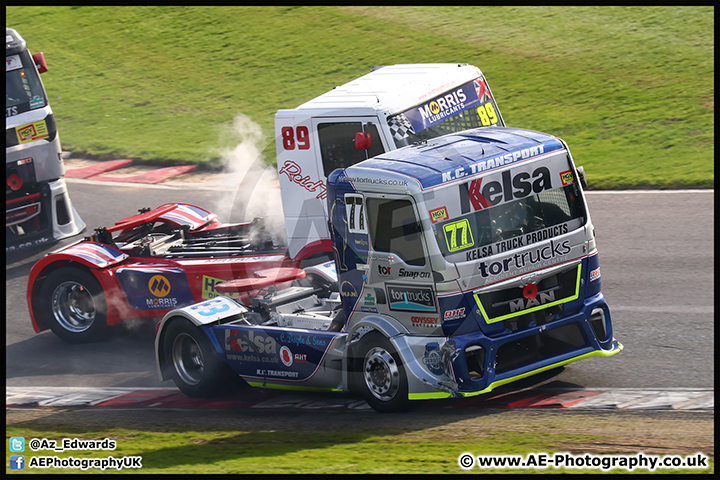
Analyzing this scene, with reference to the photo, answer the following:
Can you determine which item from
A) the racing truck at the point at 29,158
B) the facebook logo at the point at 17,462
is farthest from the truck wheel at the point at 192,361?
the racing truck at the point at 29,158

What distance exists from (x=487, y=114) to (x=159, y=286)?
4688 millimetres

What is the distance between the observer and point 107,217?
16.3 metres

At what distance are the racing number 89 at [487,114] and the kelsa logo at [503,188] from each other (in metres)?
3.33

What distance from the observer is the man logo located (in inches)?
432

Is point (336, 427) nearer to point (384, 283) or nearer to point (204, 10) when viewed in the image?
point (384, 283)

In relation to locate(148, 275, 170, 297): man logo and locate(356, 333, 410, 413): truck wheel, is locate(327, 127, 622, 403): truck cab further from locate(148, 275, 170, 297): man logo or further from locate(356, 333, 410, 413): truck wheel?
locate(148, 275, 170, 297): man logo

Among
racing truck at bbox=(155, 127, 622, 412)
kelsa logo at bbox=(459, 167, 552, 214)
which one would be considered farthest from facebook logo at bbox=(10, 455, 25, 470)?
kelsa logo at bbox=(459, 167, 552, 214)

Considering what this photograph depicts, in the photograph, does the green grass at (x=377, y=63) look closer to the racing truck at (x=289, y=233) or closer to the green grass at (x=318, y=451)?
the racing truck at (x=289, y=233)

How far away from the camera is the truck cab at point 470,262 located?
25.0ft

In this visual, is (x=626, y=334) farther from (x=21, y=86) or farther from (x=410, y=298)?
(x=21, y=86)

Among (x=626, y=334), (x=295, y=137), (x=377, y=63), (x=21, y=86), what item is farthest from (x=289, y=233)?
(x=377, y=63)

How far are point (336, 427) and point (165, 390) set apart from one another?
266 centimetres

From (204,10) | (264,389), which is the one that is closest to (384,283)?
(264,389)

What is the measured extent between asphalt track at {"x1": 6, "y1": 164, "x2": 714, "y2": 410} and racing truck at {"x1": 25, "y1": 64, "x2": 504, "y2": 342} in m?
0.60
